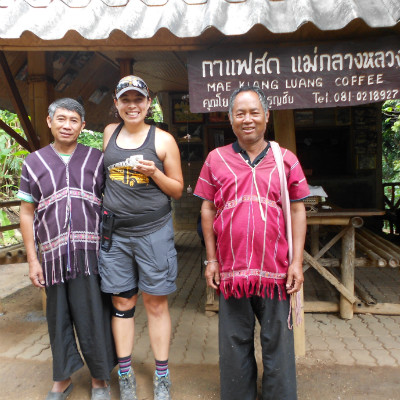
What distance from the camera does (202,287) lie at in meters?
5.20

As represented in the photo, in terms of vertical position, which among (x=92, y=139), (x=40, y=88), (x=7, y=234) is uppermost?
(x=92, y=139)

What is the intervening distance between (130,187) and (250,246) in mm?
816

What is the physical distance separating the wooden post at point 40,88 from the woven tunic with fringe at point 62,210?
1.74 m

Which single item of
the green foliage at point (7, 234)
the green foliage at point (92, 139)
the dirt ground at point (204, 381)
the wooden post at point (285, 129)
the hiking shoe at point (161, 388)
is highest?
the green foliage at point (92, 139)

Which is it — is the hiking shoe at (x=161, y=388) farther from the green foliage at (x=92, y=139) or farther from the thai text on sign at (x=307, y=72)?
the green foliage at (x=92, y=139)

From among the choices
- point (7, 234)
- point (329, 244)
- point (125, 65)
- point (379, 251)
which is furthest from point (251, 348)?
point (7, 234)

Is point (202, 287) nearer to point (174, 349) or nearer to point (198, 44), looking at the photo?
point (174, 349)

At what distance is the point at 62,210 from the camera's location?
2398mm

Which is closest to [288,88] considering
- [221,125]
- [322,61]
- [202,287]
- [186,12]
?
[322,61]

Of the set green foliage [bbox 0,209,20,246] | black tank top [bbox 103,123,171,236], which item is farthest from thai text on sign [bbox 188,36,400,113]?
green foliage [bbox 0,209,20,246]

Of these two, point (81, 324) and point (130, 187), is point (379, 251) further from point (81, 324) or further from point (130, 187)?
point (81, 324)

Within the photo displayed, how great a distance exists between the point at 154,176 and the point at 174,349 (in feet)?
5.87

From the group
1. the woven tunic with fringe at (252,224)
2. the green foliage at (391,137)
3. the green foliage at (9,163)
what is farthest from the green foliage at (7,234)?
the green foliage at (391,137)

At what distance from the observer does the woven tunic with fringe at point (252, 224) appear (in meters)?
2.17
